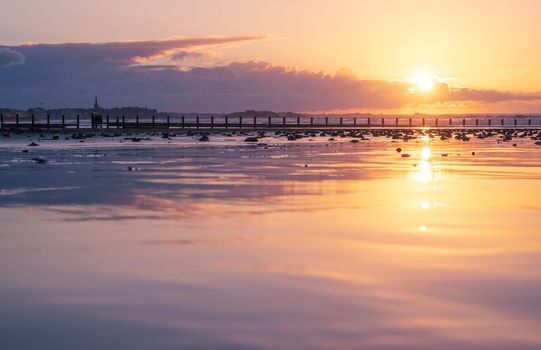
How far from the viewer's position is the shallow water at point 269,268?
7.46m

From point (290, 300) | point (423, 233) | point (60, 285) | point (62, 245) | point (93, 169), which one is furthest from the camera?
point (93, 169)

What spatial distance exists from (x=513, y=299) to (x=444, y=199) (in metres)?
10.00

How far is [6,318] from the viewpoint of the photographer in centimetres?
788

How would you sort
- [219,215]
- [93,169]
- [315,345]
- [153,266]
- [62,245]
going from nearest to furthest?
[315,345], [153,266], [62,245], [219,215], [93,169]

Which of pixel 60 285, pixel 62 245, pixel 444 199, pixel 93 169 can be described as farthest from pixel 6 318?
pixel 93 169

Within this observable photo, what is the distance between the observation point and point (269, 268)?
404 inches

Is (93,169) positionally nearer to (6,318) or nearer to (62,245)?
(62,245)

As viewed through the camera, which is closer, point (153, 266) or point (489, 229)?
point (153, 266)

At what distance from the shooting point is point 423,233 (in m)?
13.1

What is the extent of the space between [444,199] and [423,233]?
5657 millimetres

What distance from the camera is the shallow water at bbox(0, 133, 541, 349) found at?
7457mm

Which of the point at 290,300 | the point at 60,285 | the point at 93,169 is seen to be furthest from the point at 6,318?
the point at 93,169

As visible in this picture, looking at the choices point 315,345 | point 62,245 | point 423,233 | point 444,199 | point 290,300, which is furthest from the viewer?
point 444,199

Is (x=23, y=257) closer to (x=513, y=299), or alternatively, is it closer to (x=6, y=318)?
(x=6, y=318)
